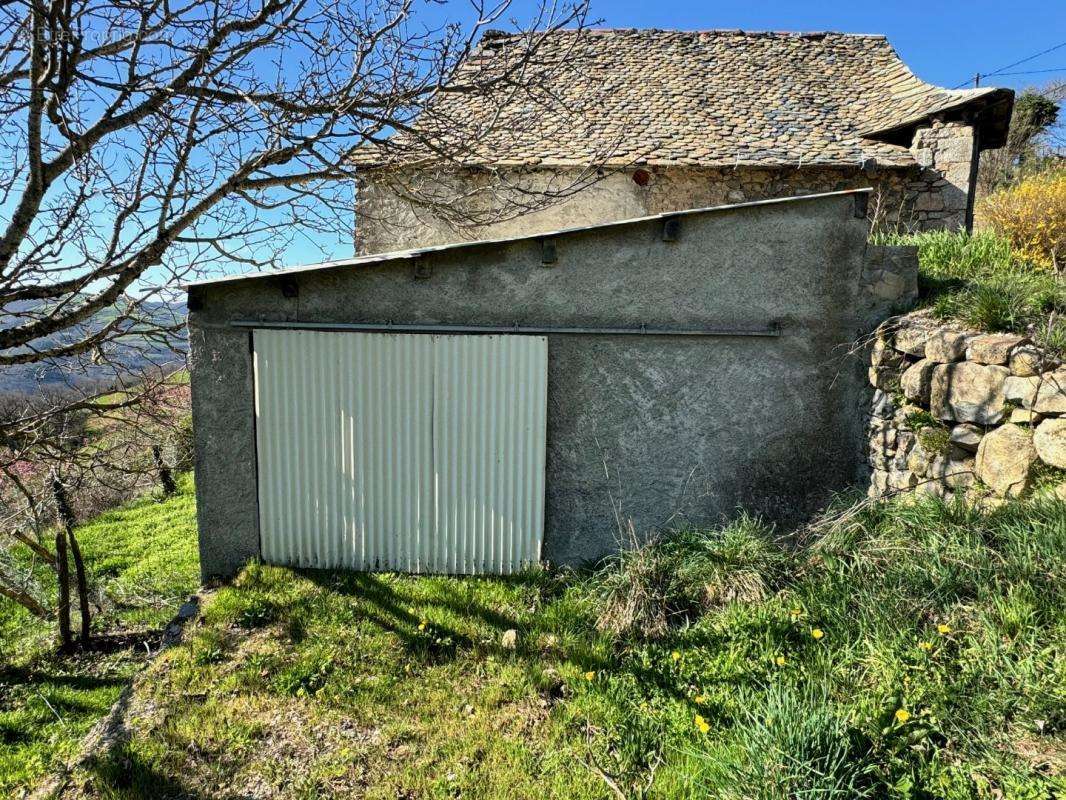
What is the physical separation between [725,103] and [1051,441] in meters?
8.67

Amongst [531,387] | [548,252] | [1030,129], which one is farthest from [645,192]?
[1030,129]

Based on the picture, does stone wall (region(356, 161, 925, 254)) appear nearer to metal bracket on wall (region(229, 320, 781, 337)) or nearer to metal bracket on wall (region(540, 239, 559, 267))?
metal bracket on wall (region(540, 239, 559, 267))

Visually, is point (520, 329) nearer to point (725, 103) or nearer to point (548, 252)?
point (548, 252)

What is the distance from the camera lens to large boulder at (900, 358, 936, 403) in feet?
15.1

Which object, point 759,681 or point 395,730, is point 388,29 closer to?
point 395,730

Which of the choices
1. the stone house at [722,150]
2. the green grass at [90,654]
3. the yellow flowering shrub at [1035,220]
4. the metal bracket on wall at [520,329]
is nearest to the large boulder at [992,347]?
the metal bracket on wall at [520,329]

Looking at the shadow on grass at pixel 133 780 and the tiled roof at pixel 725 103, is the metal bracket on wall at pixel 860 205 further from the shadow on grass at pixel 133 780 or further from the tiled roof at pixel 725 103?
the shadow on grass at pixel 133 780

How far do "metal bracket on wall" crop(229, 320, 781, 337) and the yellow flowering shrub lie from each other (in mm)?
3935

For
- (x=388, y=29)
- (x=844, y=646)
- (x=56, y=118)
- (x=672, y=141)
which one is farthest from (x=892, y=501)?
(x=672, y=141)

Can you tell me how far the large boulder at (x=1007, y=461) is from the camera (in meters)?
3.78

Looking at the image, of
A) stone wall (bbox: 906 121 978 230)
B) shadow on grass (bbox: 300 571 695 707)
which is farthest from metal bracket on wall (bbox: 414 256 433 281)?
stone wall (bbox: 906 121 978 230)

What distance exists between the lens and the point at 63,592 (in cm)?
533

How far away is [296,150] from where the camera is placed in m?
4.02

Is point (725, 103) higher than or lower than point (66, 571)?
higher
